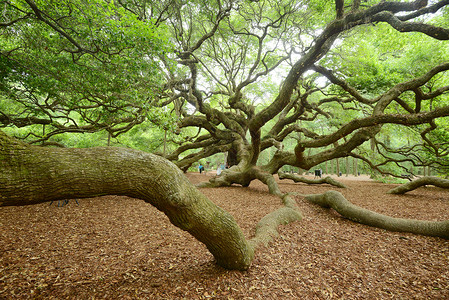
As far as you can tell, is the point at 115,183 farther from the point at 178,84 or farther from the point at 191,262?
the point at 178,84

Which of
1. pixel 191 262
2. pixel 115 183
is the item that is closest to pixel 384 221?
pixel 191 262

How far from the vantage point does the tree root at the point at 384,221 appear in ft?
10.8

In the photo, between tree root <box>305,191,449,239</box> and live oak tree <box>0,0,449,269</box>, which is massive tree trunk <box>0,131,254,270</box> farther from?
tree root <box>305,191,449,239</box>

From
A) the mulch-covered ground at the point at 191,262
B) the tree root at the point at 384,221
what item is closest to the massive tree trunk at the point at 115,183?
the mulch-covered ground at the point at 191,262

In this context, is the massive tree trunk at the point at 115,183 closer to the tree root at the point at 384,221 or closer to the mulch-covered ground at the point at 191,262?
the mulch-covered ground at the point at 191,262

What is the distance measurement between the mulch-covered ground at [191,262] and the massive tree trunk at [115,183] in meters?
0.45

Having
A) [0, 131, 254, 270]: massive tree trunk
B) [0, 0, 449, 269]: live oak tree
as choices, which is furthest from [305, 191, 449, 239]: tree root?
[0, 131, 254, 270]: massive tree trunk

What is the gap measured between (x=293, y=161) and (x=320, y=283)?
21.4 ft

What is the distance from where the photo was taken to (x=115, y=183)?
5.08 feet

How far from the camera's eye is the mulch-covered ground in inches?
79.6

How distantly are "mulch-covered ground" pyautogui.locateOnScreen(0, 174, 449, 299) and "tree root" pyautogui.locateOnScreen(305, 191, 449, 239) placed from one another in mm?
147

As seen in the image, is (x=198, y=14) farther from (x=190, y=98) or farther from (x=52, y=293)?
(x=52, y=293)

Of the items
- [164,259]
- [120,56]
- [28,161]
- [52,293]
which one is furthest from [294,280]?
[120,56]

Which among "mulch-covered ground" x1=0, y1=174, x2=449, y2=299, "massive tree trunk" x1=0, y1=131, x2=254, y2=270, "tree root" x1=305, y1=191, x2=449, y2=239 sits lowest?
"mulch-covered ground" x1=0, y1=174, x2=449, y2=299
